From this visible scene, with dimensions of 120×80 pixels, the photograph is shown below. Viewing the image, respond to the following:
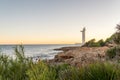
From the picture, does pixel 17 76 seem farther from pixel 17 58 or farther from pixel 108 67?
pixel 108 67

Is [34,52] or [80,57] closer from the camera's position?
[80,57]

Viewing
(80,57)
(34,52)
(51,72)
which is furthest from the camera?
(34,52)

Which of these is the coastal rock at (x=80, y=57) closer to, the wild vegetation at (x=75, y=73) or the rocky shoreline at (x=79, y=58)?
the rocky shoreline at (x=79, y=58)

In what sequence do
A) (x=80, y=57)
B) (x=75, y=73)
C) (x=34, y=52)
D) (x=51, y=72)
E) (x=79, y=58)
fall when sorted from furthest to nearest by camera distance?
(x=34, y=52)
(x=80, y=57)
(x=79, y=58)
(x=51, y=72)
(x=75, y=73)

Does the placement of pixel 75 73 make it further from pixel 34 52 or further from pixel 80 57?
pixel 34 52

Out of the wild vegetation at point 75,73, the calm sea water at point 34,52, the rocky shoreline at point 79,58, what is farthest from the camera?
the rocky shoreline at point 79,58

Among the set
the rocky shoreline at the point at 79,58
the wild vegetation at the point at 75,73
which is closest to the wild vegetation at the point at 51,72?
the wild vegetation at the point at 75,73

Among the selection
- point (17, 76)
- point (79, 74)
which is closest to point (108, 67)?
point (79, 74)

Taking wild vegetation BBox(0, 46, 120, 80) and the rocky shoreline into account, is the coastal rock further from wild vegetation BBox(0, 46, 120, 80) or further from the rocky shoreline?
wild vegetation BBox(0, 46, 120, 80)

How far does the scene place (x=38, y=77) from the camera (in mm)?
5773

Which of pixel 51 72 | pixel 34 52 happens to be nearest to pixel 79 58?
pixel 51 72

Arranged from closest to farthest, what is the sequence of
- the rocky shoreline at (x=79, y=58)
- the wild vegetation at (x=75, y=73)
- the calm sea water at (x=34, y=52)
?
the wild vegetation at (x=75, y=73), the calm sea water at (x=34, y=52), the rocky shoreline at (x=79, y=58)

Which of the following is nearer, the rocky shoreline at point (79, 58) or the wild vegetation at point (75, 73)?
the wild vegetation at point (75, 73)

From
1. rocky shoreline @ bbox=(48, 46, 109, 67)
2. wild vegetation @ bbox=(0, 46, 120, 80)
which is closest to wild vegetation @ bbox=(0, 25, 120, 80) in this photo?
wild vegetation @ bbox=(0, 46, 120, 80)
